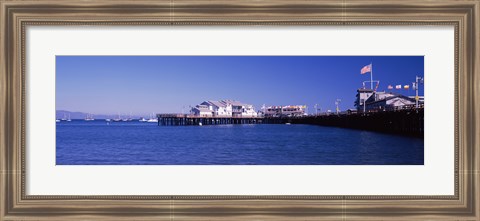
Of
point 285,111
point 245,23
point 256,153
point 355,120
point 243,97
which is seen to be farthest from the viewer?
point 285,111

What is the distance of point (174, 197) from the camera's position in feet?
11.8

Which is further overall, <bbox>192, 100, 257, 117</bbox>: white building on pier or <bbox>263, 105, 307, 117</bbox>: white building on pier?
<bbox>263, 105, 307, 117</bbox>: white building on pier

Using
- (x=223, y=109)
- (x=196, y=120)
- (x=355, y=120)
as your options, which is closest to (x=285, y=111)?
(x=223, y=109)

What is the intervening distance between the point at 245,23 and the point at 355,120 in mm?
26857

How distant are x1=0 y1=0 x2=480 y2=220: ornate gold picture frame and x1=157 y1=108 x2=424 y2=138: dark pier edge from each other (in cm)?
1521

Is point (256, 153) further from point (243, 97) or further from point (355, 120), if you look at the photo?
point (355, 120)

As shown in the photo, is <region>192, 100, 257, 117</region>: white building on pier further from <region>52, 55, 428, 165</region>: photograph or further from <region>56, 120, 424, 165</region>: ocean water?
<region>56, 120, 424, 165</region>: ocean water

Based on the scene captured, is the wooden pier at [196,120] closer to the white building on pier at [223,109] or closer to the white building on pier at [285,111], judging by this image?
the white building on pier at [223,109]

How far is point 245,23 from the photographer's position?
3.60 metres

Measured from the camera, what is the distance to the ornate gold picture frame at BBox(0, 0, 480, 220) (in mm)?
3572

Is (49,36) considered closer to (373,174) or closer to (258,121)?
(373,174)

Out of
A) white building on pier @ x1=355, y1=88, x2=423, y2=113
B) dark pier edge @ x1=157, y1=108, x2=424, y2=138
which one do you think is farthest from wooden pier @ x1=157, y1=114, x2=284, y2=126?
white building on pier @ x1=355, y1=88, x2=423, y2=113

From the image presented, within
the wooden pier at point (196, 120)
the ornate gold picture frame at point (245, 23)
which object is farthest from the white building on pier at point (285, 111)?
the ornate gold picture frame at point (245, 23)

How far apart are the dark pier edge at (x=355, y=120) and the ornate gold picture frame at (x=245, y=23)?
15.2 metres
